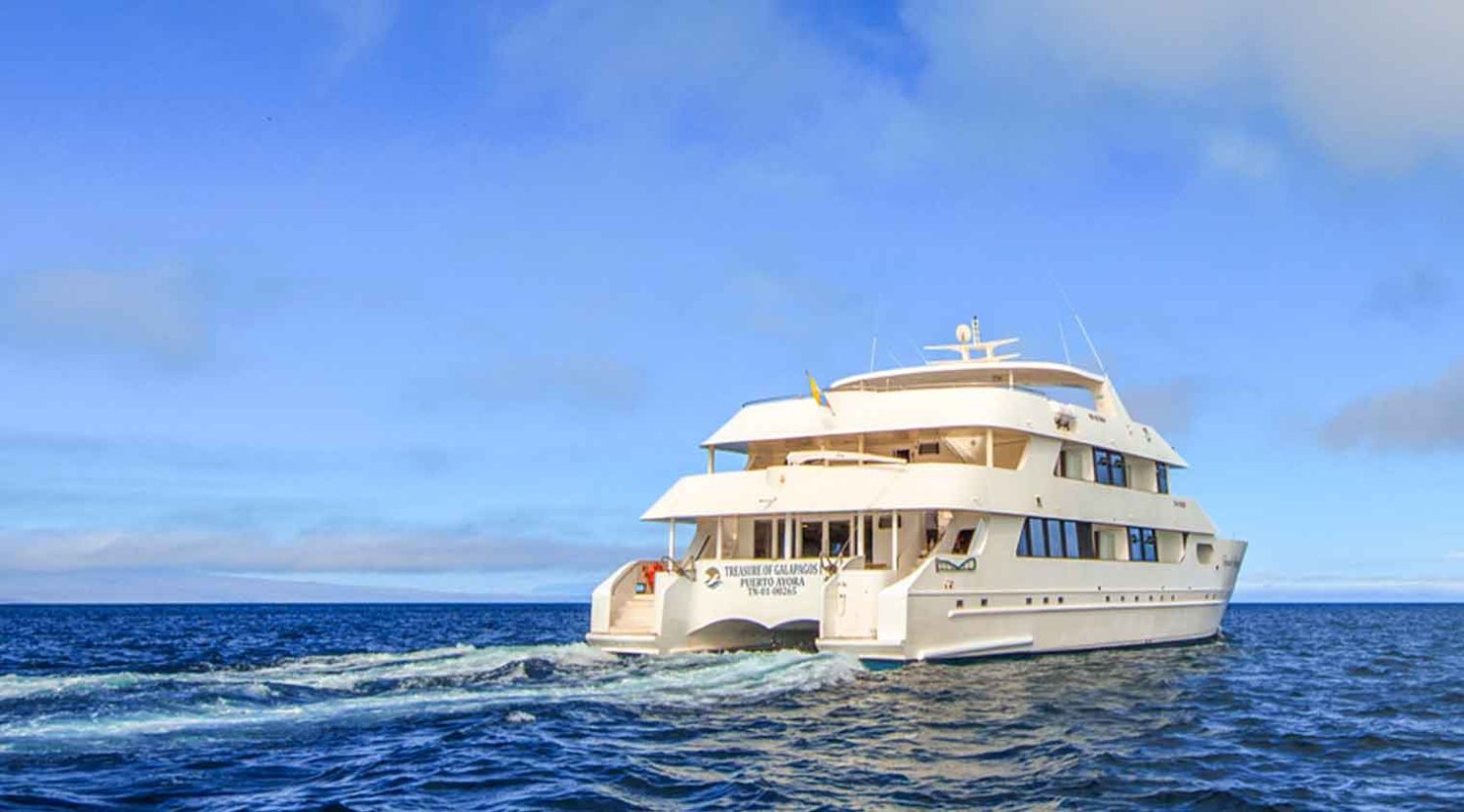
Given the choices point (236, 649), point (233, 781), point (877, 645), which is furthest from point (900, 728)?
point (236, 649)

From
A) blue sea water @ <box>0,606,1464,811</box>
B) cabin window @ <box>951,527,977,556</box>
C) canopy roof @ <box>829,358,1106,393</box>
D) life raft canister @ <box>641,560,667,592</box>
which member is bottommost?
blue sea water @ <box>0,606,1464,811</box>

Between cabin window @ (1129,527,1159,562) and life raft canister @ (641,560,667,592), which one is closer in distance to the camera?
life raft canister @ (641,560,667,592)

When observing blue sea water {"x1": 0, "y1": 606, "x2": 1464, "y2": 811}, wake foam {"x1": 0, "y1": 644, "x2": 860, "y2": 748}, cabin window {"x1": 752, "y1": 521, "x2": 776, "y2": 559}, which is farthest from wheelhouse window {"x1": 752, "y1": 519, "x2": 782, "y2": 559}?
blue sea water {"x1": 0, "y1": 606, "x2": 1464, "y2": 811}

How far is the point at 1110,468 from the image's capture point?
26.6 metres

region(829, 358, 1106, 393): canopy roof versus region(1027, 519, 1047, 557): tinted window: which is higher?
region(829, 358, 1106, 393): canopy roof

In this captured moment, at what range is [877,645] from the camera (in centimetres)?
1928

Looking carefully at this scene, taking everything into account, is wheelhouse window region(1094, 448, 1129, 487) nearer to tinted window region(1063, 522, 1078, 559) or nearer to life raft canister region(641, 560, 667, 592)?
tinted window region(1063, 522, 1078, 559)

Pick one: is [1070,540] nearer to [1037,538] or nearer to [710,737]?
[1037,538]

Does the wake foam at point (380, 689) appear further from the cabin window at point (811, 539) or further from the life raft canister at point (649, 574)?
the cabin window at point (811, 539)

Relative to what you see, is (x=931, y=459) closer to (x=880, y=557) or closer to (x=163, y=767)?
(x=880, y=557)

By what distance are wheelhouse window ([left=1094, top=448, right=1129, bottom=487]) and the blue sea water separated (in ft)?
21.0

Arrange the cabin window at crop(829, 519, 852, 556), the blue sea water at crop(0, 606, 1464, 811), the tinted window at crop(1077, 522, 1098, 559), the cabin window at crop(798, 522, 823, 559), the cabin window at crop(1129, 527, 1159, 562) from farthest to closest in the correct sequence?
the cabin window at crop(1129, 527, 1159, 562) → the tinted window at crop(1077, 522, 1098, 559) → the cabin window at crop(798, 522, 823, 559) → the cabin window at crop(829, 519, 852, 556) → the blue sea water at crop(0, 606, 1464, 811)

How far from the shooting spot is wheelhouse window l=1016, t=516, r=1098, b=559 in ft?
74.4

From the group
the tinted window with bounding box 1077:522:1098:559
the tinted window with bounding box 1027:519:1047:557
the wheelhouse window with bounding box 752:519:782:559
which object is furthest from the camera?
the wheelhouse window with bounding box 752:519:782:559
